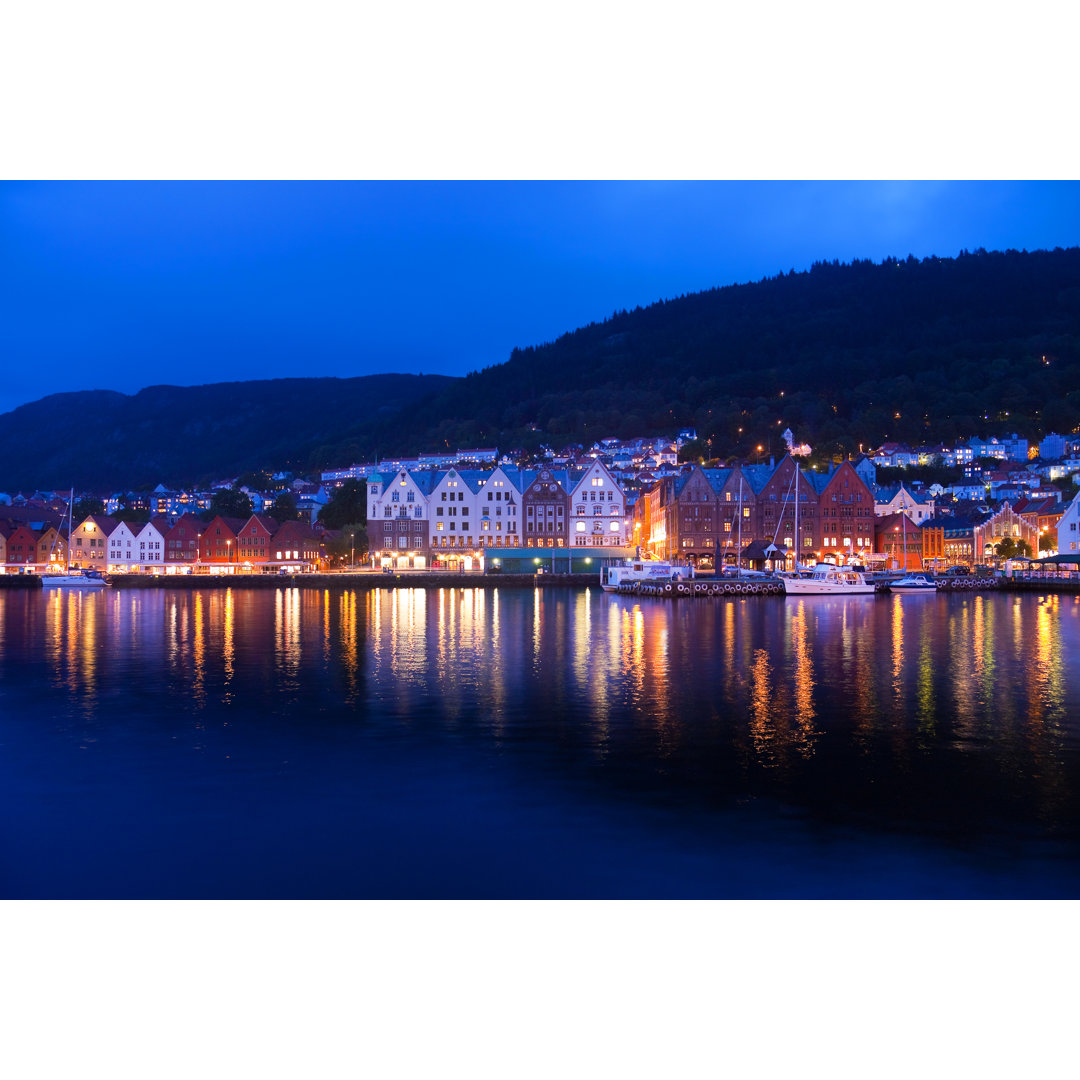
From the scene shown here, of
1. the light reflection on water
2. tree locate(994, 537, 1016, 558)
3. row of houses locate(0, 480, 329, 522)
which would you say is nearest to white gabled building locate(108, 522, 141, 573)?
row of houses locate(0, 480, 329, 522)

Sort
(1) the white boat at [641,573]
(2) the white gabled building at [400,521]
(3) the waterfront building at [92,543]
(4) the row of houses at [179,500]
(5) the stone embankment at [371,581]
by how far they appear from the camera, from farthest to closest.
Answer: (4) the row of houses at [179,500] < (3) the waterfront building at [92,543] < (2) the white gabled building at [400,521] < (5) the stone embankment at [371,581] < (1) the white boat at [641,573]

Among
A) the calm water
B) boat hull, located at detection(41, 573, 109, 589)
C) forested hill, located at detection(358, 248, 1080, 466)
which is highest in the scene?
forested hill, located at detection(358, 248, 1080, 466)

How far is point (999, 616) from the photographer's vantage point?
41.9 metres

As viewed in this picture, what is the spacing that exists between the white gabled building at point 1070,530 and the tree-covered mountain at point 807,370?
45.5 meters

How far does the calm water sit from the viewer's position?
10172 millimetres

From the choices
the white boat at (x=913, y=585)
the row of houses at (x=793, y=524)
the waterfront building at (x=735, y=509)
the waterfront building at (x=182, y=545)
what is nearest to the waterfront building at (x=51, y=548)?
the waterfront building at (x=182, y=545)

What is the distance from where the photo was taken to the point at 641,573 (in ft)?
222

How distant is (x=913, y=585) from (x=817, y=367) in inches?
3853

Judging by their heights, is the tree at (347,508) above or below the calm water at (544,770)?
above

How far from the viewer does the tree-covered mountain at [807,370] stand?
5620 inches

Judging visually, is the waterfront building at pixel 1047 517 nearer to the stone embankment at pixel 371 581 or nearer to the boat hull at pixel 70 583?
the stone embankment at pixel 371 581

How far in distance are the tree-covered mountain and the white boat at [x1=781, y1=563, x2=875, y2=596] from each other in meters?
63.9

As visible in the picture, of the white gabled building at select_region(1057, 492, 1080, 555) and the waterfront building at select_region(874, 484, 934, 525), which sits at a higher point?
the waterfront building at select_region(874, 484, 934, 525)

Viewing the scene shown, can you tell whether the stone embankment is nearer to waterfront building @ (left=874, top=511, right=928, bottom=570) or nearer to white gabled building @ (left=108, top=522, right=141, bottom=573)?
white gabled building @ (left=108, top=522, right=141, bottom=573)
